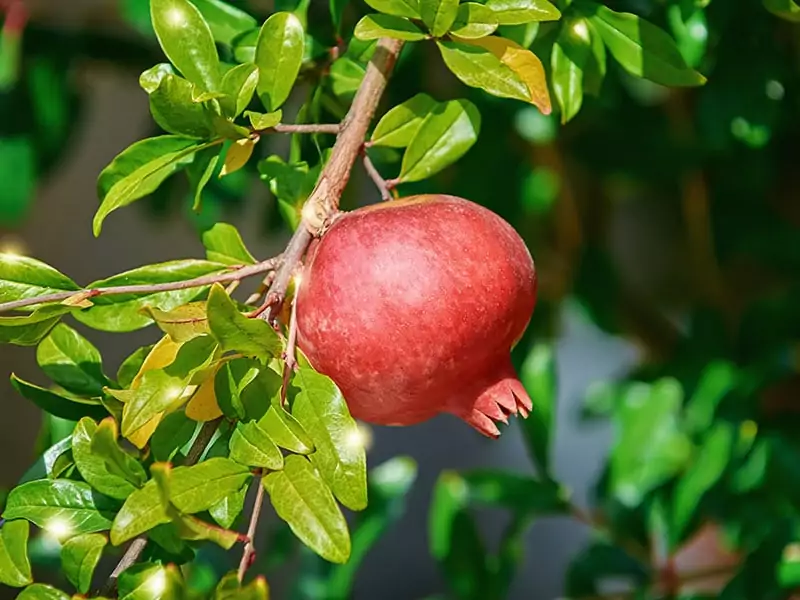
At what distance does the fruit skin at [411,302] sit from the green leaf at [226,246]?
0.07m

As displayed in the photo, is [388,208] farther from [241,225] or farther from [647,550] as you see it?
[241,225]

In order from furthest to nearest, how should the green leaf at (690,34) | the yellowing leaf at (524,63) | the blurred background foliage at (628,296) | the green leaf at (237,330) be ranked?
the blurred background foliage at (628,296)
the green leaf at (690,34)
the yellowing leaf at (524,63)
the green leaf at (237,330)

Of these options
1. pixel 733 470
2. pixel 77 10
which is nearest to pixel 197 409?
pixel 733 470

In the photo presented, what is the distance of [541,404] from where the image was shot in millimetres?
862

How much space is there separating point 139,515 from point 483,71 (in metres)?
0.25

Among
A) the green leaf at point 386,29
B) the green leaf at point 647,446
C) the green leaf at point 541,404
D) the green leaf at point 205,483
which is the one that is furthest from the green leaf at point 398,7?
the green leaf at point 647,446

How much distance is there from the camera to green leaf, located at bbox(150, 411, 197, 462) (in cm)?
44

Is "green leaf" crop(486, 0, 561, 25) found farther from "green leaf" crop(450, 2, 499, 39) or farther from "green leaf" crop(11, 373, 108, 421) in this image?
"green leaf" crop(11, 373, 108, 421)

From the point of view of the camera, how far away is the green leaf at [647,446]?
2.93 ft

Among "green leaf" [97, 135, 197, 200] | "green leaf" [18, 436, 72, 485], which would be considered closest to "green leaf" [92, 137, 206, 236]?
"green leaf" [97, 135, 197, 200]

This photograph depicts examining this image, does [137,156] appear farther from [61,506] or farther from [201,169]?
[61,506]

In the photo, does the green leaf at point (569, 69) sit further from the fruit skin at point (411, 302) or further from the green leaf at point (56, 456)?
the green leaf at point (56, 456)

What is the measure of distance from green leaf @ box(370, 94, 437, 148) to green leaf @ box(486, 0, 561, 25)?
76mm

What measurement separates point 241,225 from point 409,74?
89cm
